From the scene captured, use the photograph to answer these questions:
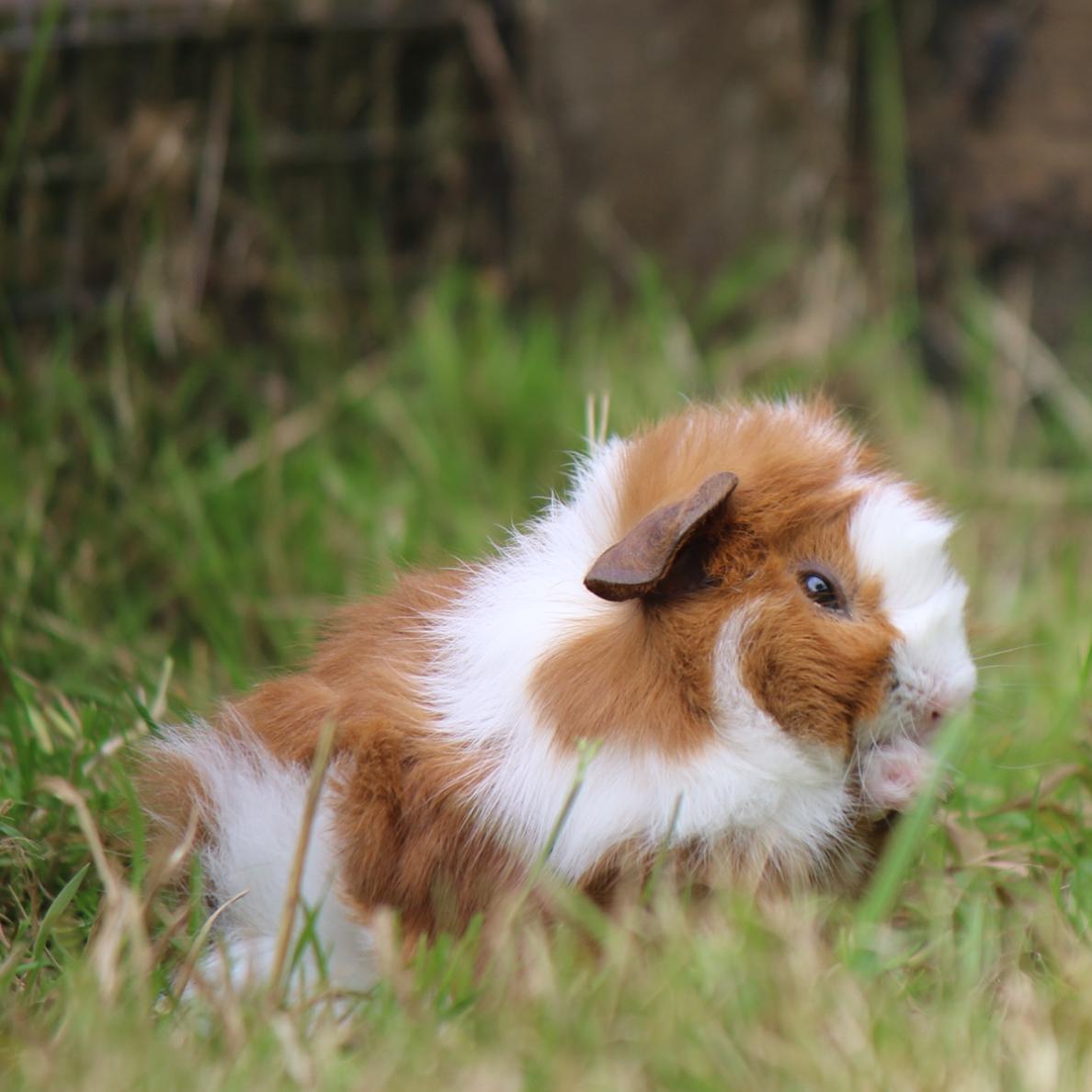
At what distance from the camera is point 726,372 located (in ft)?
12.9

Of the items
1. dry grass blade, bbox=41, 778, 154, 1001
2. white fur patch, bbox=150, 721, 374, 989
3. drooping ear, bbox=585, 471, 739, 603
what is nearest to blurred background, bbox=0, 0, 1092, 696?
white fur patch, bbox=150, 721, 374, 989

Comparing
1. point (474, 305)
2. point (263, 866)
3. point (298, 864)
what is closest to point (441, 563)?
point (263, 866)

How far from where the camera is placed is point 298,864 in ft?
5.72

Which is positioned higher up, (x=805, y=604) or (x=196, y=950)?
(x=805, y=604)

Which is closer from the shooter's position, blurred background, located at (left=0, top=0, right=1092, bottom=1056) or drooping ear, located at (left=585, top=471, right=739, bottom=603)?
drooping ear, located at (left=585, top=471, right=739, bottom=603)

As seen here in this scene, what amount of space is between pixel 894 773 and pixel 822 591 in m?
0.24

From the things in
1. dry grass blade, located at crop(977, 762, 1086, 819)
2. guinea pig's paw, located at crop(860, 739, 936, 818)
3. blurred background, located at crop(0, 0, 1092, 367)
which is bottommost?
dry grass blade, located at crop(977, 762, 1086, 819)

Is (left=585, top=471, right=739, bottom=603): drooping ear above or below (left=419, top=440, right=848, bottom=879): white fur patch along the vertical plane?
above

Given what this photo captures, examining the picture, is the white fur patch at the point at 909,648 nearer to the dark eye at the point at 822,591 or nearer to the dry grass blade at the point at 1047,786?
the dark eye at the point at 822,591

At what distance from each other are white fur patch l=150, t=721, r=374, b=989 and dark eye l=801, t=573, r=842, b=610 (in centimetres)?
65

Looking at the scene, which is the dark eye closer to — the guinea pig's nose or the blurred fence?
the guinea pig's nose

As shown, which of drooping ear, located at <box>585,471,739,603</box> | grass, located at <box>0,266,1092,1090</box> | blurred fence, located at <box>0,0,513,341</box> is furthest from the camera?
blurred fence, located at <box>0,0,513,341</box>

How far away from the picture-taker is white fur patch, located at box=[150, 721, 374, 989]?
1846mm

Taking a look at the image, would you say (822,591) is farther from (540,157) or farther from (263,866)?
(540,157)
